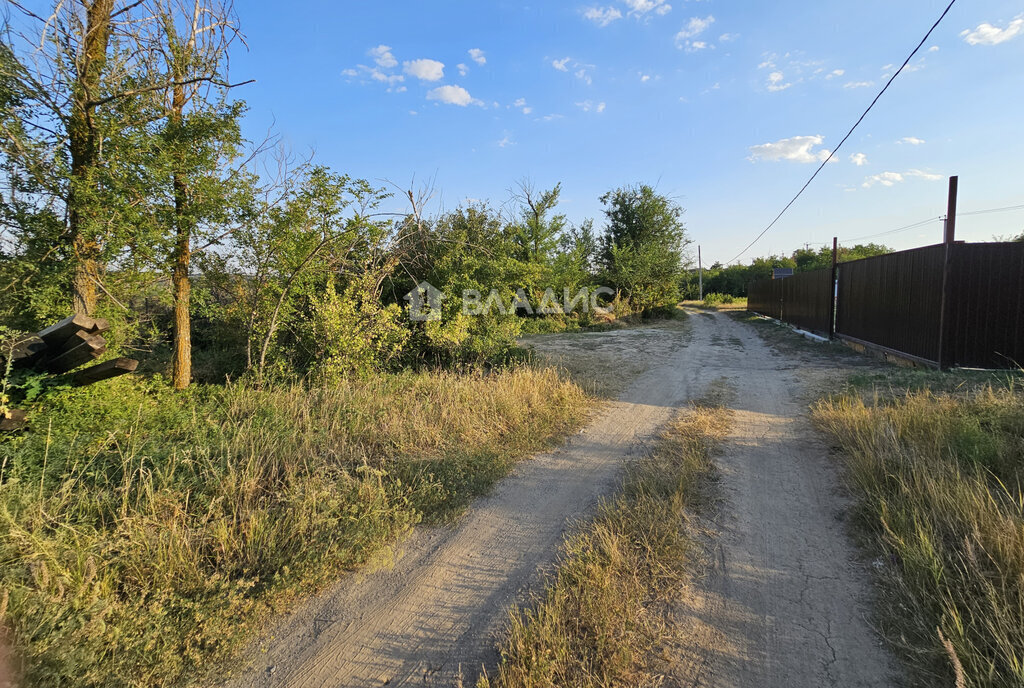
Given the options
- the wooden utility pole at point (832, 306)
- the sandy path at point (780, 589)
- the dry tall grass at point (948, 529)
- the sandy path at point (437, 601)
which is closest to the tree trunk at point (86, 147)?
the sandy path at point (437, 601)

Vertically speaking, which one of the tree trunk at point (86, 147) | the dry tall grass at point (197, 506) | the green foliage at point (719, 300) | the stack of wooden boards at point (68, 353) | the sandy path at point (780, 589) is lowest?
the sandy path at point (780, 589)

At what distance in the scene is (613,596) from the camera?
246 centimetres

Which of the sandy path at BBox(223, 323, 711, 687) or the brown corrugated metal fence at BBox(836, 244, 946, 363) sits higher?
the brown corrugated metal fence at BBox(836, 244, 946, 363)

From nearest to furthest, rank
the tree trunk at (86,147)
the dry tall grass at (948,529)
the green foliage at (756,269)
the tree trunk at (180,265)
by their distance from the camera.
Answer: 1. the dry tall grass at (948,529)
2. the tree trunk at (86,147)
3. the tree trunk at (180,265)
4. the green foliage at (756,269)

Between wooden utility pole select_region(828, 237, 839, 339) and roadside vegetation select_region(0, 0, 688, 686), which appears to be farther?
wooden utility pole select_region(828, 237, 839, 339)

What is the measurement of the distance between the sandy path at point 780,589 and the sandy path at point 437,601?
99cm

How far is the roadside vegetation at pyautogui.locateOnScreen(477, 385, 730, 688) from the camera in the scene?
2.06 metres

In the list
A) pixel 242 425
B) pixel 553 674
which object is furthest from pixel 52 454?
pixel 553 674

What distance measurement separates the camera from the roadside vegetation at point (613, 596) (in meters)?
2.06

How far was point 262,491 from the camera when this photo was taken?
3449 mm

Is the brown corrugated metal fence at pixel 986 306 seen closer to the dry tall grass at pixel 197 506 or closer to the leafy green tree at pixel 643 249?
the dry tall grass at pixel 197 506

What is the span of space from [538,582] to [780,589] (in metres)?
1.47

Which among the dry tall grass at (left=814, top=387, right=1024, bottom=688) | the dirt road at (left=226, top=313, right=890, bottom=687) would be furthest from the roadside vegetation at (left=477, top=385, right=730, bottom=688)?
the dry tall grass at (left=814, top=387, right=1024, bottom=688)

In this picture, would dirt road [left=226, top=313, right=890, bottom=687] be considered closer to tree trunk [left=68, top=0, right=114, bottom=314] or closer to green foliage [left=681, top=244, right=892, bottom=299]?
tree trunk [left=68, top=0, right=114, bottom=314]
